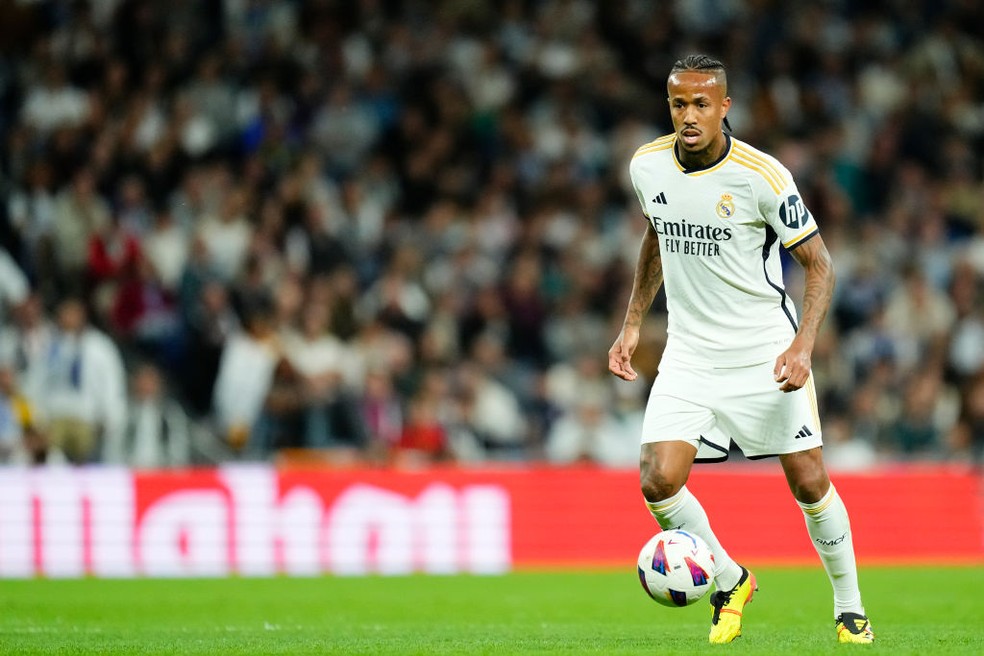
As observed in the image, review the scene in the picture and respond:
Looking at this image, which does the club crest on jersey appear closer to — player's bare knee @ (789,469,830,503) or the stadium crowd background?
player's bare knee @ (789,469,830,503)

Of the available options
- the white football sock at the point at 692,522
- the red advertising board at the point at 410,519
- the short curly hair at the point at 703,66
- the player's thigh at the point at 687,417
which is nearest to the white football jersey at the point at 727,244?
the player's thigh at the point at 687,417

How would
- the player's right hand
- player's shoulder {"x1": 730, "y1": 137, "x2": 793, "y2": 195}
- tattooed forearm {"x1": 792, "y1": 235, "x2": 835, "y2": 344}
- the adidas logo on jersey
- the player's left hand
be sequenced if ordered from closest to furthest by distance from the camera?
the player's left hand < tattooed forearm {"x1": 792, "y1": 235, "x2": 835, "y2": 344} < player's shoulder {"x1": 730, "y1": 137, "x2": 793, "y2": 195} < the adidas logo on jersey < the player's right hand

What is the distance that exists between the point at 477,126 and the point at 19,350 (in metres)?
6.44

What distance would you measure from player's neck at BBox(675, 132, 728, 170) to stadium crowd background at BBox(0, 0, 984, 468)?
8.52m

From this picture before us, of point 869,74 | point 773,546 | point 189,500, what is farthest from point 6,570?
point 869,74

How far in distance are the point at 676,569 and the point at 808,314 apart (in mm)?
Result: 1267

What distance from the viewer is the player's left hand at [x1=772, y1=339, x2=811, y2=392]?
24.1ft

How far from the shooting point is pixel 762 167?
25.1 ft

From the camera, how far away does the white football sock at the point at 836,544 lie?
25.8ft

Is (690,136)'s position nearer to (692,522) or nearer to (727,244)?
(727,244)

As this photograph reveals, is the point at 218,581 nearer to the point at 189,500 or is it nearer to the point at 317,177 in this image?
the point at 189,500

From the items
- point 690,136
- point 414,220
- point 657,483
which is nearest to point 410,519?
point 414,220

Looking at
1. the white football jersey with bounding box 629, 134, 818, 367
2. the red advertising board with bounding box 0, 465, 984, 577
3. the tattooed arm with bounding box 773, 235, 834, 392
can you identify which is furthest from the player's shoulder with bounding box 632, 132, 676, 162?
the red advertising board with bounding box 0, 465, 984, 577

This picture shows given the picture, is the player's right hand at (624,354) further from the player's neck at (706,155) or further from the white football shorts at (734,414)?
the player's neck at (706,155)
